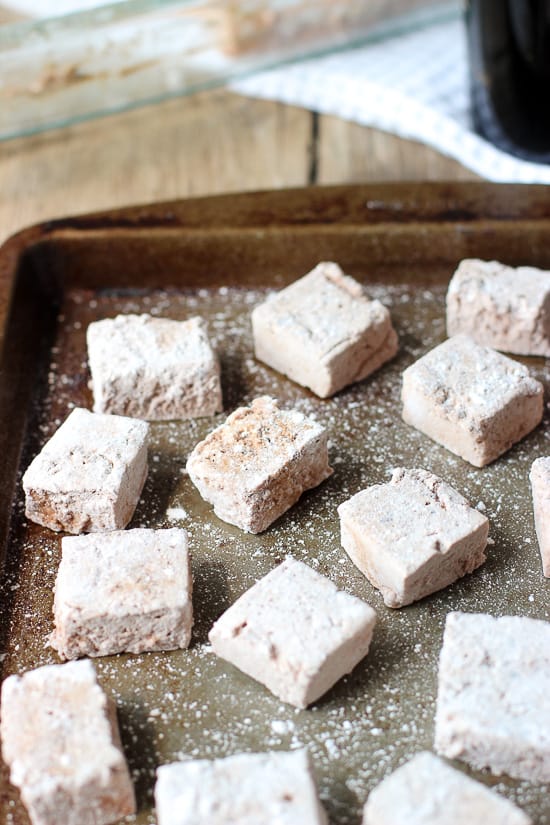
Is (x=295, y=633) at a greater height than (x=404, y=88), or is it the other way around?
(x=404, y=88)

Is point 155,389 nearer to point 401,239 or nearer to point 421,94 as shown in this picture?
point 401,239

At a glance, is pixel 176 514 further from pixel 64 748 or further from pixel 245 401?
pixel 64 748

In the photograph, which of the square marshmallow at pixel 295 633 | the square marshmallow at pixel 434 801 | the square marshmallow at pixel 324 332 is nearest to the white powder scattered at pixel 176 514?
the square marshmallow at pixel 295 633

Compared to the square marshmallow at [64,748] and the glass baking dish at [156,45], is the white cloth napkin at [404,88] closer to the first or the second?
the glass baking dish at [156,45]

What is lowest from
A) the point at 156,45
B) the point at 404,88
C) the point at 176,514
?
the point at 176,514

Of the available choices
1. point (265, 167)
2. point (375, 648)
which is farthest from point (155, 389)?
point (265, 167)

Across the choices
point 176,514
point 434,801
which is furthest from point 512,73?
point 434,801
